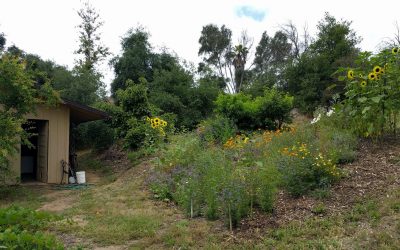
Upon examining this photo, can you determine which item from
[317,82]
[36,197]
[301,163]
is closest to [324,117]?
[301,163]

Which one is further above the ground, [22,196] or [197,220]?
[22,196]

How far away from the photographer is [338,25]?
22.7 metres

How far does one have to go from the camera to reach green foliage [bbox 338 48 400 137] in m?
6.28

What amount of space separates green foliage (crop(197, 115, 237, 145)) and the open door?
4.50 metres

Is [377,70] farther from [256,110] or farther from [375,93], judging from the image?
[256,110]

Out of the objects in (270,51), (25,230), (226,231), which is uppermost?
(270,51)

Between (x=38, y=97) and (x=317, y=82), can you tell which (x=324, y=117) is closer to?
(x=38, y=97)

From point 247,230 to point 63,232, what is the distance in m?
2.58

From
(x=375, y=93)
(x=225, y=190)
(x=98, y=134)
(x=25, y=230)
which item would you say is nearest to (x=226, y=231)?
(x=225, y=190)

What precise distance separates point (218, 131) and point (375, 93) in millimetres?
5168

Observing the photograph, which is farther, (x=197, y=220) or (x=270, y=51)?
(x=270, y=51)

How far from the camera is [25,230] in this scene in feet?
14.1

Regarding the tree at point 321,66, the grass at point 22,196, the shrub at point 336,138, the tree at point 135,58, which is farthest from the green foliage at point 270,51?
the grass at point 22,196

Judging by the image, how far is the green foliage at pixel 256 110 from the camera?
39.6 feet
